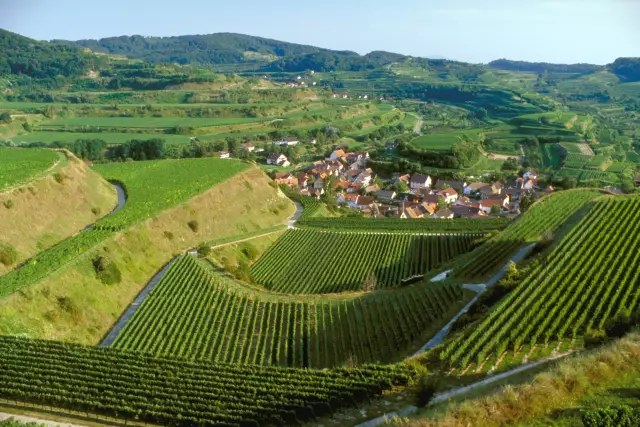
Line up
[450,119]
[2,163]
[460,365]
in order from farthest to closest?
[450,119] → [2,163] → [460,365]

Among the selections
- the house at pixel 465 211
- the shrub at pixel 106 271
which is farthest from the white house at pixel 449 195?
the shrub at pixel 106 271

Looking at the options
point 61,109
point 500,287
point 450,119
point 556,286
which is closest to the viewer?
point 556,286

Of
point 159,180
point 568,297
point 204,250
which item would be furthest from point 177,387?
point 159,180

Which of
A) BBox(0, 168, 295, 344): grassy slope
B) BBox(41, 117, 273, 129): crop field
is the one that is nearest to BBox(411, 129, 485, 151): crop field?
BBox(41, 117, 273, 129): crop field

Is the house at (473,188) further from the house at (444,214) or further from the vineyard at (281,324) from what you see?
the vineyard at (281,324)

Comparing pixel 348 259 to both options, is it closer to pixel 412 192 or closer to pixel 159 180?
pixel 159 180

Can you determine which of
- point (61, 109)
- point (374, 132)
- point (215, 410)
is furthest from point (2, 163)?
point (374, 132)

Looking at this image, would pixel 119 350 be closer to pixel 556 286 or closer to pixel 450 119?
pixel 556 286

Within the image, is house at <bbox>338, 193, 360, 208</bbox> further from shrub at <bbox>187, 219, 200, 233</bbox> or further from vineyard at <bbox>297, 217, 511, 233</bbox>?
shrub at <bbox>187, 219, 200, 233</bbox>
